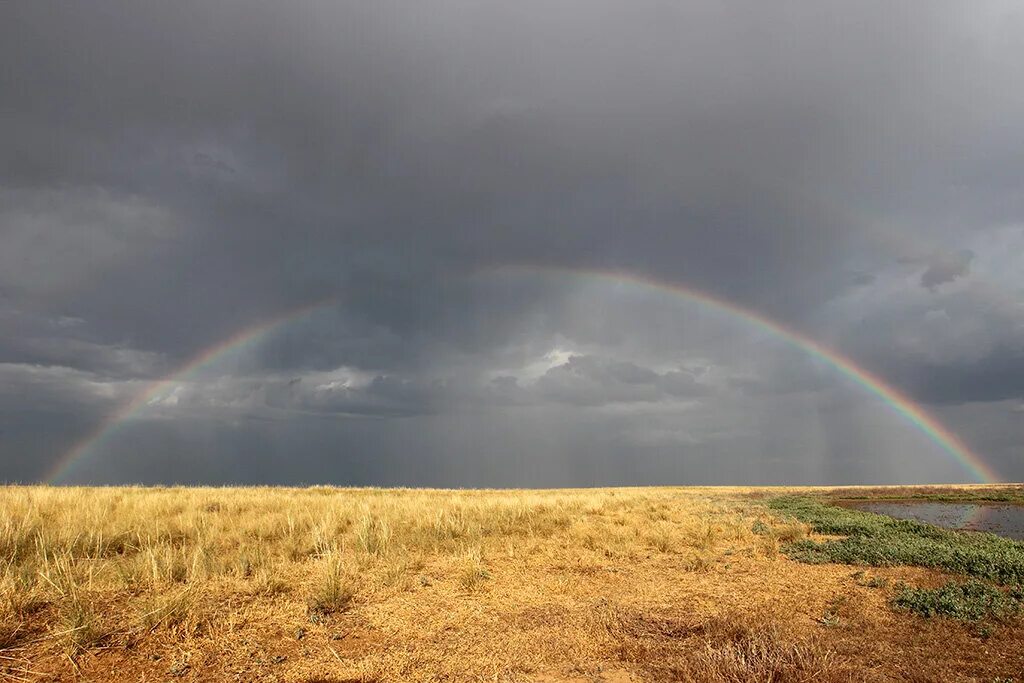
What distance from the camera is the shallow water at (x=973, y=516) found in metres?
23.6

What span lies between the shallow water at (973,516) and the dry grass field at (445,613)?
14.1 metres

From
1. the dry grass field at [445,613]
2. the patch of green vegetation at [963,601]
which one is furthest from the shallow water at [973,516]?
the dry grass field at [445,613]

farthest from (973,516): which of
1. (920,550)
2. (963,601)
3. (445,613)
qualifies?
(445,613)

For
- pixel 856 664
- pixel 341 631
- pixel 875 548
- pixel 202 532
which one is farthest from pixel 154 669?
pixel 875 548

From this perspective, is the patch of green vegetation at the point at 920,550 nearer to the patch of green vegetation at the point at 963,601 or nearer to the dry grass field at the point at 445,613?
the dry grass field at the point at 445,613

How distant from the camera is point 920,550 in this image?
14391 millimetres

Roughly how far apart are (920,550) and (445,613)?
40.0 ft

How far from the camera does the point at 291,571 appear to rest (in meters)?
11.7

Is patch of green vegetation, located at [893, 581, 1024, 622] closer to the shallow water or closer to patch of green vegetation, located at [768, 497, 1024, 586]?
patch of green vegetation, located at [768, 497, 1024, 586]

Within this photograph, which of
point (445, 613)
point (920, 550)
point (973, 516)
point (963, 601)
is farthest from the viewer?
point (973, 516)

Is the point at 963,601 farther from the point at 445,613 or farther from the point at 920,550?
the point at 445,613

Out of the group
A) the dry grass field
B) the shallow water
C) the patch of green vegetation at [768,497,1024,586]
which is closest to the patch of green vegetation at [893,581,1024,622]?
the dry grass field

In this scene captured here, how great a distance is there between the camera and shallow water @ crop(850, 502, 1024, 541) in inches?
928

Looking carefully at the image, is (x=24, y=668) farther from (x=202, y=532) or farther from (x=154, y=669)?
(x=202, y=532)
